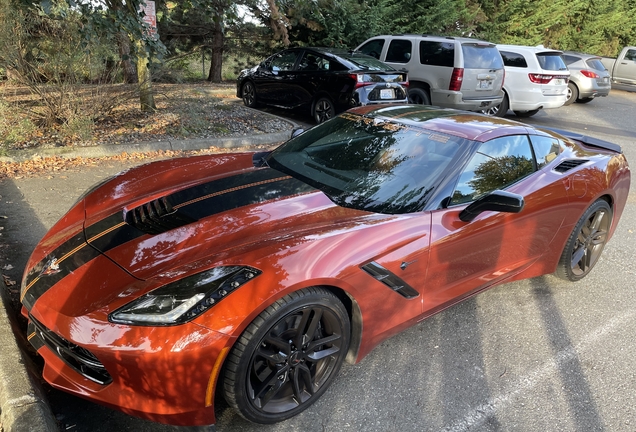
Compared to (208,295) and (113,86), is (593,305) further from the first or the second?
(113,86)

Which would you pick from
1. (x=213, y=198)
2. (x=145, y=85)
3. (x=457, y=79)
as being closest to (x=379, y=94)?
(x=457, y=79)

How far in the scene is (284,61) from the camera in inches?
383

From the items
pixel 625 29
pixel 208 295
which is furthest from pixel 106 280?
pixel 625 29

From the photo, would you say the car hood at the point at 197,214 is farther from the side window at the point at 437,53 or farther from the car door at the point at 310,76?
the side window at the point at 437,53

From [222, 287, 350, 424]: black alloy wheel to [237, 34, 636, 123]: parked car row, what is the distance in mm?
6481

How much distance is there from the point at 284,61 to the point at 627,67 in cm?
1693

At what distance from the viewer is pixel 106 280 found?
2197mm

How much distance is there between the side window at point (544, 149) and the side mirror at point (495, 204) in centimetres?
95

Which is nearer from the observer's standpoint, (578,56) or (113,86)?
(113,86)

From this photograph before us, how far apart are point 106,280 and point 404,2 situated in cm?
1643

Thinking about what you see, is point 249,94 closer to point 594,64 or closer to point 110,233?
point 110,233

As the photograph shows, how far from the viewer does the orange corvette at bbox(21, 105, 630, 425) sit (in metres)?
2.01

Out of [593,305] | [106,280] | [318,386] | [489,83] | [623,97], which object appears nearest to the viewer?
[106,280]

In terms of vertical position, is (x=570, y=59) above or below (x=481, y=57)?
above
